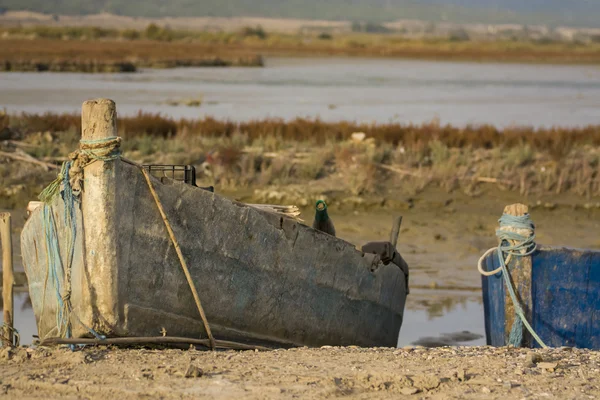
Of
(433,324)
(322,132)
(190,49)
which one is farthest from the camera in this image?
(190,49)

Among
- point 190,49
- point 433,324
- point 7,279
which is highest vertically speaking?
point 7,279

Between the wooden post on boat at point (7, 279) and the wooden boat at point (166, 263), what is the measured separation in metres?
0.13

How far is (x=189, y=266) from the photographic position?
22.0 ft

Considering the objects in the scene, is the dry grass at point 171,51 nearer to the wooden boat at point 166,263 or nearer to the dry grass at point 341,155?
the dry grass at point 341,155

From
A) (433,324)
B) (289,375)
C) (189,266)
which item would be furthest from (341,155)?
(289,375)

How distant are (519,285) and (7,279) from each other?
3579 millimetres

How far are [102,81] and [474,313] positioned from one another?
1116 inches

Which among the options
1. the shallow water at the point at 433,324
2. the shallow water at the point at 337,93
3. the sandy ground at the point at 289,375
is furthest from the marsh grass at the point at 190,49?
the sandy ground at the point at 289,375

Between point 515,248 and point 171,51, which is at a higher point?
point 515,248

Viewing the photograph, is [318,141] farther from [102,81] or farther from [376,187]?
[102,81]

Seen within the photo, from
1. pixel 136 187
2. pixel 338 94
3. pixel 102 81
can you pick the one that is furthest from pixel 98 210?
pixel 102 81

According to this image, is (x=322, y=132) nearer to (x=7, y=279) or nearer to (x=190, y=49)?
(x=7, y=279)

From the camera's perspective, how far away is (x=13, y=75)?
38.5 m

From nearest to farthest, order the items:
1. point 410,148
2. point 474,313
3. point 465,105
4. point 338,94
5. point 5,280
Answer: point 5,280, point 474,313, point 410,148, point 465,105, point 338,94
